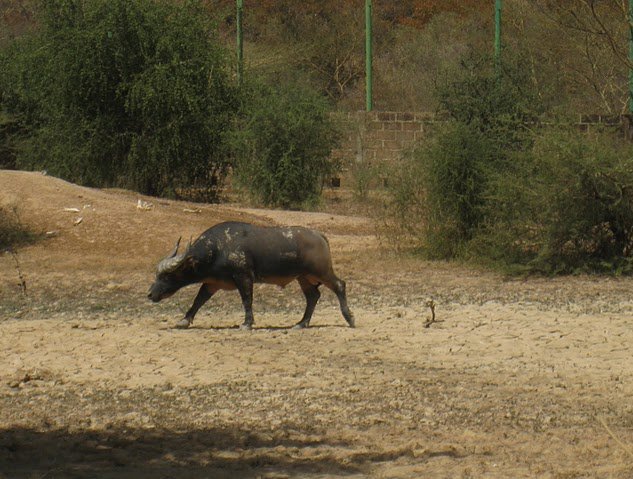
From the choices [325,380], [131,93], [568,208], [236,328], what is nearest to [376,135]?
[131,93]

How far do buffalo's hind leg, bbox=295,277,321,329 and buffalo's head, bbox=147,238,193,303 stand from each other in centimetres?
101

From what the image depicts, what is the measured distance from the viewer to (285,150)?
23750mm

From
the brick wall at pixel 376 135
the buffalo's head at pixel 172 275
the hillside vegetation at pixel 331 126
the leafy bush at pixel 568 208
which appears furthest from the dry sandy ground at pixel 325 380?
the brick wall at pixel 376 135

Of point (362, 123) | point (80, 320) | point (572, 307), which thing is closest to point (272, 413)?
point (80, 320)

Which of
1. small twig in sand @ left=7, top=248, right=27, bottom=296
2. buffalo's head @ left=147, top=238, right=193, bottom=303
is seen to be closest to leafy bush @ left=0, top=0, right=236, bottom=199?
small twig in sand @ left=7, top=248, right=27, bottom=296

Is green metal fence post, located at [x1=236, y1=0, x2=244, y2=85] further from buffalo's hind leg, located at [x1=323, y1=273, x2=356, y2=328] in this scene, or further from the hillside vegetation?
buffalo's hind leg, located at [x1=323, y1=273, x2=356, y2=328]

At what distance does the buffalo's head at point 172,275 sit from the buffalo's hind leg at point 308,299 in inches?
40.0

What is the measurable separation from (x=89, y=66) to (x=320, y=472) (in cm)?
1801

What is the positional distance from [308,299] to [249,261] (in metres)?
0.66

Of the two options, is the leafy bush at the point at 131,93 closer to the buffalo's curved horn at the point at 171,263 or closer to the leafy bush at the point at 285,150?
the leafy bush at the point at 285,150

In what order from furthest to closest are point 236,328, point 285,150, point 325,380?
point 285,150
point 236,328
point 325,380

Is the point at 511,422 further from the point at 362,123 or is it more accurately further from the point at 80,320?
the point at 362,123

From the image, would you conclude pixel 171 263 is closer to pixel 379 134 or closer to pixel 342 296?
pixel 342 296

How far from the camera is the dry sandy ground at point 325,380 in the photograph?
24.2 feet
